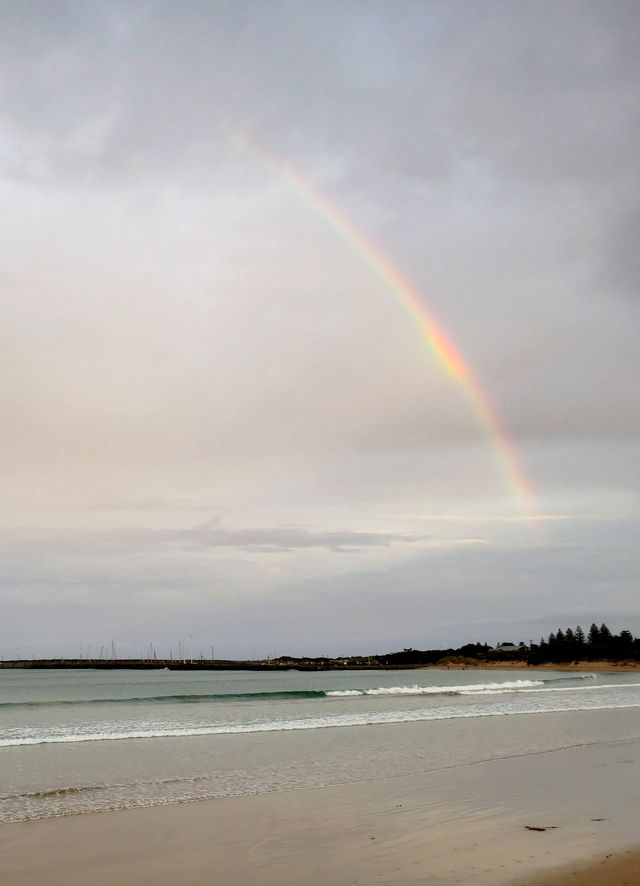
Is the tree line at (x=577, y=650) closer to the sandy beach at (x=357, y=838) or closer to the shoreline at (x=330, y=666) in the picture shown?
the shoreline at (x=330, y=666)

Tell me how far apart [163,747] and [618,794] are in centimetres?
1383

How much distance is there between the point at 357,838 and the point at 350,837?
0.42 feet

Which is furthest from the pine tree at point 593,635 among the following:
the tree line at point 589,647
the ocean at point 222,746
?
the ocean at point 222,746

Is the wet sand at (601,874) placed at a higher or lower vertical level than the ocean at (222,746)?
higher

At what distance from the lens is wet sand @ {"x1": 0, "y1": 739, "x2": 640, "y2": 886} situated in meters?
9.63

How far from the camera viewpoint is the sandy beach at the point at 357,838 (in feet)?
31.4

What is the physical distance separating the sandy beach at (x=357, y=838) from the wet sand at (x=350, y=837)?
0.07 feet

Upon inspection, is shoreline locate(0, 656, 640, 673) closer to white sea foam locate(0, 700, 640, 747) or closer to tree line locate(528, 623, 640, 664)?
tree line locate(528, 623, 640, 664)

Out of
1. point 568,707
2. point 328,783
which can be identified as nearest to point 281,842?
point 328,783

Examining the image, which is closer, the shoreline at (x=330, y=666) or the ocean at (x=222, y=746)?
the ocean at (x=222, y=746)

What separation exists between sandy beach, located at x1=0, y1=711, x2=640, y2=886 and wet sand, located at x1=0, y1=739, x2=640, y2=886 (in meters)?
0.02

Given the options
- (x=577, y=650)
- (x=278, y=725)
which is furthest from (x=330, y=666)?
(x=278, y=725)

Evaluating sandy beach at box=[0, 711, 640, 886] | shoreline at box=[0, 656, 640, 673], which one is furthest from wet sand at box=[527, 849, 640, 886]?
shoreline at box=[0, 656, 640, 673]

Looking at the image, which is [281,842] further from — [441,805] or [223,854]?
[441,805]
